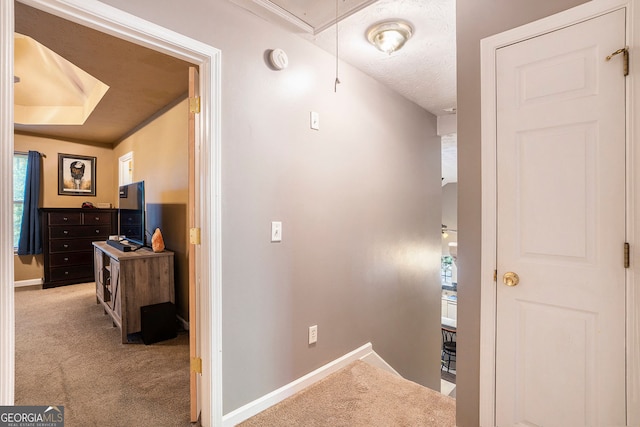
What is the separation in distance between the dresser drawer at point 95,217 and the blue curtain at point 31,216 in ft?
2.14

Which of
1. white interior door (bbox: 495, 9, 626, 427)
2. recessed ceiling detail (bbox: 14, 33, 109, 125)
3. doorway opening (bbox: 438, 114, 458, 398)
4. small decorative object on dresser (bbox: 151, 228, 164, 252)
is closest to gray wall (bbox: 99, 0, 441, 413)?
white interior door (bbox: 495, 9, 626, 427)

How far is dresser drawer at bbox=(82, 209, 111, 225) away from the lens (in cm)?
490


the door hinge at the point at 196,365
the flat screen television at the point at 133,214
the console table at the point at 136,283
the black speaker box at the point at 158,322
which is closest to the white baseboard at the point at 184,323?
the black speaker box at the point at 158,322

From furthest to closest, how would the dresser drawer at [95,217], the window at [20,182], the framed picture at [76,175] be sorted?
the framed picture at [76,175] < the dresser drawer at [95,217] < the window at [20,182]

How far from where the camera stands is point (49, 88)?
13.0ft

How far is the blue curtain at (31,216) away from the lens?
15.3ft

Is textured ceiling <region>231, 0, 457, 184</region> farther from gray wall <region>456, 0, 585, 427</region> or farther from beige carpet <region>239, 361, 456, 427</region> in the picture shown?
beige carpet <region>239, 361, 456, 427</region>

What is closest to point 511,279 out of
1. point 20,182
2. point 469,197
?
point 469,197

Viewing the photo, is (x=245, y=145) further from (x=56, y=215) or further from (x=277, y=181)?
(x=56, y=215)

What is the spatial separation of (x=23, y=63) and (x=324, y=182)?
3826 mm

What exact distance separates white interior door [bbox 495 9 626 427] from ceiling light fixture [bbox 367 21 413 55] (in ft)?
2.47

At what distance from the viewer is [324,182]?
2.22 m

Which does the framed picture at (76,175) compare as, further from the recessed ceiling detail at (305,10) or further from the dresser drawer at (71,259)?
the recessed ceiling detail at (305,10)

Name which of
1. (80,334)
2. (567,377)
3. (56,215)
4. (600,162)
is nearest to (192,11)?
(600,162)
